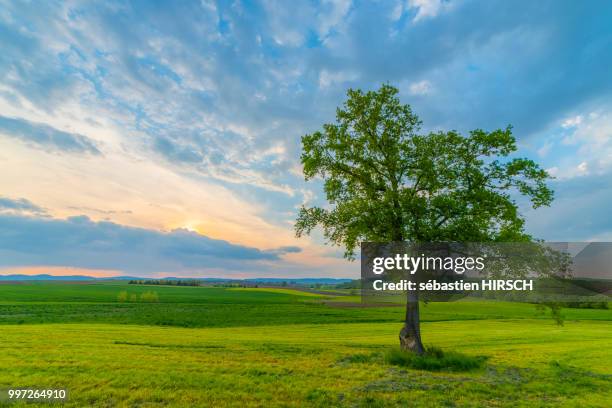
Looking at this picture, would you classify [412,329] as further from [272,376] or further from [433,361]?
[272,376]

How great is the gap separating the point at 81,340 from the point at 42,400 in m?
13.8

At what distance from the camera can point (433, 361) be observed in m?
17.6

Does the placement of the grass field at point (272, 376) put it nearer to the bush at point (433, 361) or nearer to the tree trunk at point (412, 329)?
the bush at point (433, 361)

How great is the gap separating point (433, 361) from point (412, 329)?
253 cm

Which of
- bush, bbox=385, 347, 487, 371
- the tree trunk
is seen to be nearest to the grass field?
bush, bbox=385, 347, 487, 371

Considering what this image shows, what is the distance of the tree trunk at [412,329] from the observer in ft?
64.8

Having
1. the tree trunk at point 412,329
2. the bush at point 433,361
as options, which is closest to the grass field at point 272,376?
the bush at point 433,361

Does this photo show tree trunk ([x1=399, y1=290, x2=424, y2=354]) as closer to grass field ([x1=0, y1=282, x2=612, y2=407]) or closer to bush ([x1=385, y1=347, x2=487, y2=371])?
bush ([x1=385, y1=347, x2=487, y2=371])

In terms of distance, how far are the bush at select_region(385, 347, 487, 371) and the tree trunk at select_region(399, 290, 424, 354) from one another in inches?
25.5

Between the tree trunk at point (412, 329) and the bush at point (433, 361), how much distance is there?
2.13ft

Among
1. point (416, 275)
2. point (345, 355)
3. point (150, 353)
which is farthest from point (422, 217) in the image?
point (150, 353)

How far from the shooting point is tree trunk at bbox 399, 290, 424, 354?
64.8 ft

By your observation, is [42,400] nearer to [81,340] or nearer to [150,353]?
[150,353]


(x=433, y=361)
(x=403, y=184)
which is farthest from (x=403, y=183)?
(x=433, y=361)
